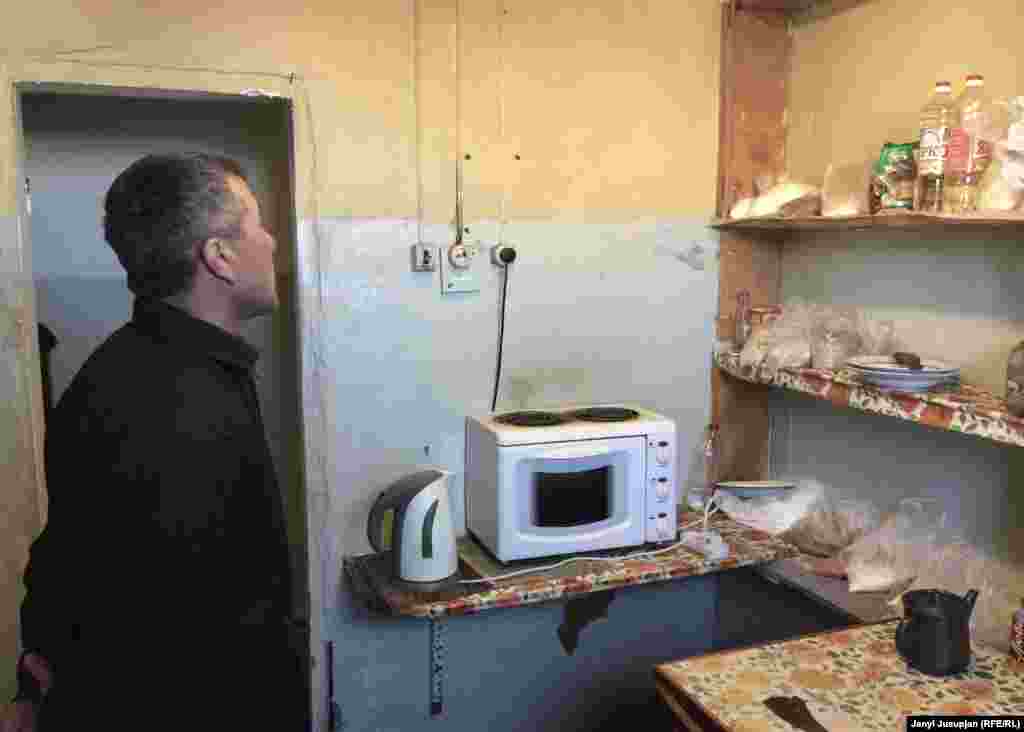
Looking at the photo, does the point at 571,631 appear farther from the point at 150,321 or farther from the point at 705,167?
the point at 150,321

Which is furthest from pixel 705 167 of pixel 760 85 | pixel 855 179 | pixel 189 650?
pixel 189 650

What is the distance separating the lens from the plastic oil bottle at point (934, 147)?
174 centimetres

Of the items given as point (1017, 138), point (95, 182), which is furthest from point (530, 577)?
point (95, 182)

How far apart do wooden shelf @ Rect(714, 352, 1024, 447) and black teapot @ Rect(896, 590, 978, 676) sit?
31 centimetres

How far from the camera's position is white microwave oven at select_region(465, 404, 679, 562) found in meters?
2.01

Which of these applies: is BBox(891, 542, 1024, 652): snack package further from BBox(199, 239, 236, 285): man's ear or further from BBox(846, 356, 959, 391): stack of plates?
BBox(199, 239, 236, 285): man's ear

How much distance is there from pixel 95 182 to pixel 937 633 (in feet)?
7.75

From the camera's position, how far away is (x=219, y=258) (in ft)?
4.30

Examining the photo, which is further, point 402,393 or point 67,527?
point 402,393

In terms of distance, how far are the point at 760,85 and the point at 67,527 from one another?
203cm

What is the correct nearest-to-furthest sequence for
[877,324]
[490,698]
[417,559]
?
[417,559] < [877,324] < [490,698]

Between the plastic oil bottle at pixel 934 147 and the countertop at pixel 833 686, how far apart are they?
2.93 ft

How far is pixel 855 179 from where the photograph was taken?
2.10 m

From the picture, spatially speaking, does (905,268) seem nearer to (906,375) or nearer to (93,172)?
(906,375)
